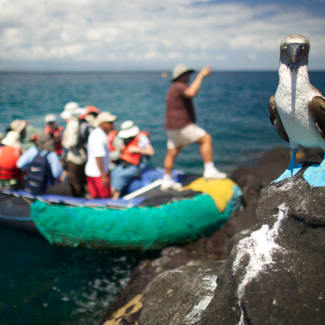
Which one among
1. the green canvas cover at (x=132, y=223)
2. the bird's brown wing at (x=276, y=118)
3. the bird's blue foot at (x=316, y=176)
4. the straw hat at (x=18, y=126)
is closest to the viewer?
the bird's blue foot at (x=316, y=176)

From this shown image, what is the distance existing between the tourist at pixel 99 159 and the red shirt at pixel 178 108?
960mm

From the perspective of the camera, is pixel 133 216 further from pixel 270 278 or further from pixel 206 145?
pixel 270 278

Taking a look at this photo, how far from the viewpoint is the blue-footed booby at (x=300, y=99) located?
89.4 inches

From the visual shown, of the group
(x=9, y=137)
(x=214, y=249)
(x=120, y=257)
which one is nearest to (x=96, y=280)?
(x=120, y=257)

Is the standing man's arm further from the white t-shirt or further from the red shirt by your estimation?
the white t-shirt

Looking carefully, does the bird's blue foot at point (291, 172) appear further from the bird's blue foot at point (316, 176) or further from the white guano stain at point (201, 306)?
the white guano stain at point (201, 306)

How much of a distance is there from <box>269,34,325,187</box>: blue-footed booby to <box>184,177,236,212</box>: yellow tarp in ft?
9.93

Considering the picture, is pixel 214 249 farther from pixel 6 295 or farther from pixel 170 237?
pixel 6 295

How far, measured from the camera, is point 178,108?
5316 millimetres

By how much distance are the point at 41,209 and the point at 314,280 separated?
4493 millimetres

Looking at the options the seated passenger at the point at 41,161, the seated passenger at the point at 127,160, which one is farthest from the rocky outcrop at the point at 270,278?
the seated passenger at the point at 41,161

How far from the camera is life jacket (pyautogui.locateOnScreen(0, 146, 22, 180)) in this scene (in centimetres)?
574

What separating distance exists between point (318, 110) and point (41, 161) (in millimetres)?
4451

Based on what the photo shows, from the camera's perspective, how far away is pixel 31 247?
234 inches
